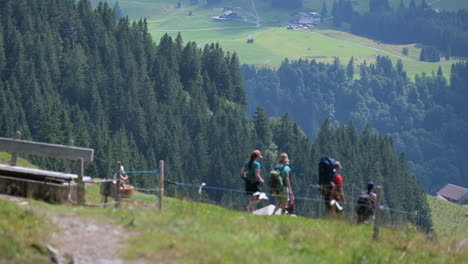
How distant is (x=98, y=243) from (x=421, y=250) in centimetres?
830

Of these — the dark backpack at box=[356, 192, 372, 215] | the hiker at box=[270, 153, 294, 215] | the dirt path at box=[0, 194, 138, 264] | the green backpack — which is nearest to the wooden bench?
the dirt path at box=[0, 194, 138, 264]

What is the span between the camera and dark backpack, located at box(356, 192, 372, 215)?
78.0 ft

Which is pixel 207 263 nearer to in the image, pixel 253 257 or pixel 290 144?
pixel 253 257

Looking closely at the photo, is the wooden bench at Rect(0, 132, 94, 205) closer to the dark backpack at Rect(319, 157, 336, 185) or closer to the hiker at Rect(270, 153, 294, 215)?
the hiker at Rect(270, 153, 294, 215)

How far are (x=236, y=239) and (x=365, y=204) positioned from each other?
7.48 m

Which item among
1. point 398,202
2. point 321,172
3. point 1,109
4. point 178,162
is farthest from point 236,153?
point 321,172

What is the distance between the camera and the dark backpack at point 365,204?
23.8 m

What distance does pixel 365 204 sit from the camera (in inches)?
931

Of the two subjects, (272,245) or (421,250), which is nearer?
(272,245)

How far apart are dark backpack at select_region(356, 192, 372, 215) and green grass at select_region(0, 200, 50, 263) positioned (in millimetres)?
9953

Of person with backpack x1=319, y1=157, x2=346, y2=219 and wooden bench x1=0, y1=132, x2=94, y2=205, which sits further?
person with backpack x1=319, y1=157, x2=346, y2=219

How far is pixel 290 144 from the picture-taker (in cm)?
19875

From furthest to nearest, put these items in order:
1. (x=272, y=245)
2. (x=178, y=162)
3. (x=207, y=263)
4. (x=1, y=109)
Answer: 1. (x=178, y=162)
2. (x=1, y=109)
3. (x=272, y=245)
4. (x=207, y=263)

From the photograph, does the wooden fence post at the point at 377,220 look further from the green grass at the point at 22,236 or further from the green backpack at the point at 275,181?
the green grass at the point at 22,236
